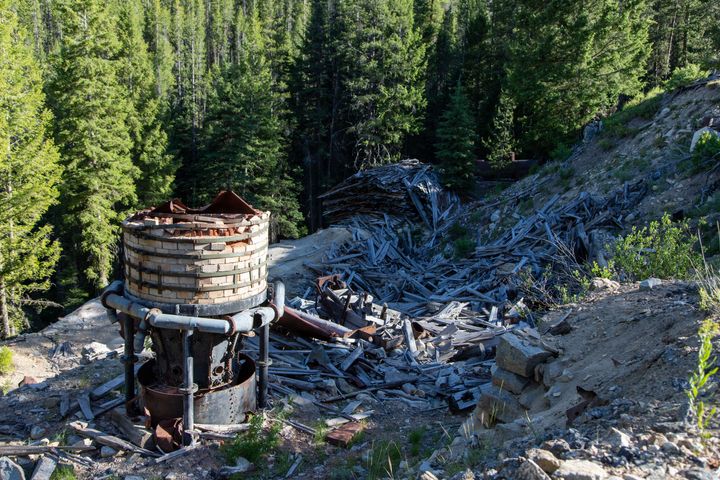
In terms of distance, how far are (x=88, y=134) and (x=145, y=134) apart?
27.2ft

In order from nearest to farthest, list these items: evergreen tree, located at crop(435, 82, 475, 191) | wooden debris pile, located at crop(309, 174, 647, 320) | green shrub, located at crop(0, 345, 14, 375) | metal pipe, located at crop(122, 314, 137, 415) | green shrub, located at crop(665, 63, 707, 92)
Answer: metal pipe, located at crop(122, 314, 137, 415), green shrub, located at crop(0, 345, 14, 375), wooden debris pile, located at crop(309, 174, 647, 320), green shrub, located at crop(665, 63, 707, 92), evergreen tree, located at crop(435, 82, 475, 191)

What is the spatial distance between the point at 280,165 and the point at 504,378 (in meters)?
28.8

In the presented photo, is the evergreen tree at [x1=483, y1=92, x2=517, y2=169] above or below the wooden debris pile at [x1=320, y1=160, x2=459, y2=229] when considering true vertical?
above

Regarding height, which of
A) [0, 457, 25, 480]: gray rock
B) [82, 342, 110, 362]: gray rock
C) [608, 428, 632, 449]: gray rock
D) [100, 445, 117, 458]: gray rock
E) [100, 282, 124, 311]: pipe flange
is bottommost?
[82, 342, 110, 362]: gray rock

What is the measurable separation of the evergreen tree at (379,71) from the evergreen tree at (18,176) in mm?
17216

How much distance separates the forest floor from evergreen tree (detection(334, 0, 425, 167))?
830 inches

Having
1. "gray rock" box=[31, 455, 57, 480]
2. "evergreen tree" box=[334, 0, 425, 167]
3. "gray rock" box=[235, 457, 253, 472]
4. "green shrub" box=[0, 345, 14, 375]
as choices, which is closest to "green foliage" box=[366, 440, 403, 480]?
"gray rock" box=[235, 457, 253, 472]

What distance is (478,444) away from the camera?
5.30 meters

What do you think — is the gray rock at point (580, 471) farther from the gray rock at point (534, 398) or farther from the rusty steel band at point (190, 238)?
the rusty steel band at point (190, 238)

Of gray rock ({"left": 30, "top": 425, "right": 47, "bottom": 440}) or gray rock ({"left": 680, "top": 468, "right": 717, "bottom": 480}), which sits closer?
gray rock ({"left": 680, "top": 468, "right": 717, "bottom": 480})

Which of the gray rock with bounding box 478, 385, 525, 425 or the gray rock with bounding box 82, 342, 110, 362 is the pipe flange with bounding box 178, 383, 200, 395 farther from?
the gray rock with bounding box 82, 342, 110, 362

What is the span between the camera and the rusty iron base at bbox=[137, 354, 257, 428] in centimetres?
707

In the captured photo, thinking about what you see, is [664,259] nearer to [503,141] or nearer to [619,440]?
[619,440]

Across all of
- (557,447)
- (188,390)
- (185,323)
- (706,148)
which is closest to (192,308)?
(185,323)
